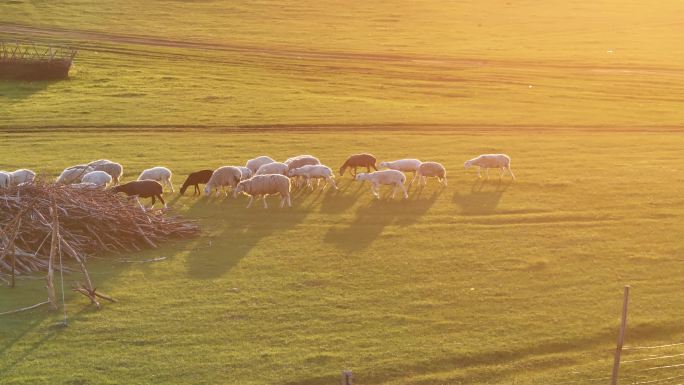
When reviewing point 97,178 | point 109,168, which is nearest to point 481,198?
point 97,178

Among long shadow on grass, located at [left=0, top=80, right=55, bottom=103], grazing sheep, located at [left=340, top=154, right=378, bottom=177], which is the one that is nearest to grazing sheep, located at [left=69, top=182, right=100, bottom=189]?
grazing sheep, located at [left=340, top=154, right=378, bottom=177]

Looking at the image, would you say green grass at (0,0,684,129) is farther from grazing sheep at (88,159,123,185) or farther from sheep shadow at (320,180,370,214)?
sheep shadow at (320,180,370,214)

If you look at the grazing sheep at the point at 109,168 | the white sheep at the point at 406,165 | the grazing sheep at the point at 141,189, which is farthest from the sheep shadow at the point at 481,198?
the grazing sheep at the point at 109,168

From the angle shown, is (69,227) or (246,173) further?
(246,173)

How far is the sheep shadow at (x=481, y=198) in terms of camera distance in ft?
91.7

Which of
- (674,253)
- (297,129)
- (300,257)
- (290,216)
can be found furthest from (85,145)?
(674,253)

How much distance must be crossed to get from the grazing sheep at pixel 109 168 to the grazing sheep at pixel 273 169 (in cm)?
454

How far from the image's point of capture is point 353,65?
2544 inches

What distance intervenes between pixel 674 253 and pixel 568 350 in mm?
7407

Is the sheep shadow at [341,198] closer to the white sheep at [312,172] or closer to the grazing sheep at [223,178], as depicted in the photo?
the white sheep at [312,172]

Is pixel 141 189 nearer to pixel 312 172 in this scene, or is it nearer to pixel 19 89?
pixel 312 172

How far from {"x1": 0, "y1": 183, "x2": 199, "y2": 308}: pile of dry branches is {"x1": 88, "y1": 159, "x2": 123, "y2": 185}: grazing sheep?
15.8 ft

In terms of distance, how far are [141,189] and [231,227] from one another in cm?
303

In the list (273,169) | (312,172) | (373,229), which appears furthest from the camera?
(273,169)
